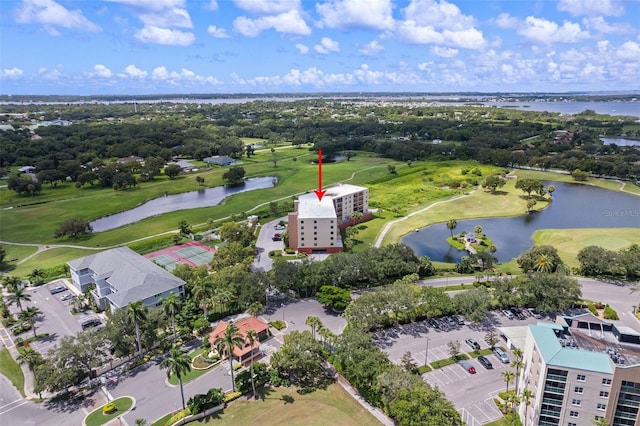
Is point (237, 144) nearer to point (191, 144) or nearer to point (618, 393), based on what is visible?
point (191, 144)

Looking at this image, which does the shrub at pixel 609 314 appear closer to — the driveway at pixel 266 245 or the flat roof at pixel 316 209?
the flat roof at pixel 316 209

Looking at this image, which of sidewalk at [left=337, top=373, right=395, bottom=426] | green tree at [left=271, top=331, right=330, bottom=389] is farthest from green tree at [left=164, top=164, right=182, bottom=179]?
sidewalk at [left=337, top=373, right=395, bottom=426]

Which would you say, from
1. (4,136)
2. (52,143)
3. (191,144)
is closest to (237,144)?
(191,144)

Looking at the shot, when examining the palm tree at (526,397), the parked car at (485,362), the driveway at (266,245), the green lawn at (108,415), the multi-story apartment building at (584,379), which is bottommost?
the green lawn at (108,415)

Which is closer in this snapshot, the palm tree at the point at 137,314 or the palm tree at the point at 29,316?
the palm tree at the point at 137,314

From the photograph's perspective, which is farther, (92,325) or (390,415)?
(92,325)

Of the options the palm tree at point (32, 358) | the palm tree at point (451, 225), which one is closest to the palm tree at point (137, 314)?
the palm tree at point (32, 358)

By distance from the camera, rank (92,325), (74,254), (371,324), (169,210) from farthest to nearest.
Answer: (169,210) → (74,254) → (92,325) → (371,324)
